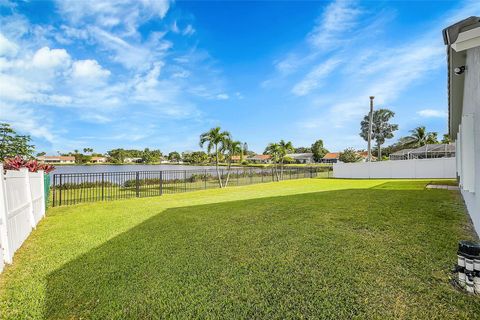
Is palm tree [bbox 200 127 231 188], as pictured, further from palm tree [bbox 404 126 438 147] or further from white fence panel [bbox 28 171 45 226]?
palm tree [bbox 404 126 438 147]

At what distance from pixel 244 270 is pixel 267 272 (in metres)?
0.28

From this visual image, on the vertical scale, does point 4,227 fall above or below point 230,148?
below

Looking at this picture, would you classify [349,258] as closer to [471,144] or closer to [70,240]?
[471,144]

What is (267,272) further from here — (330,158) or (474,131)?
(330,158)

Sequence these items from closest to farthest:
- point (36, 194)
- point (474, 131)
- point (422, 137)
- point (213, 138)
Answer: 1. point (474, 131)
2. point (36, 194)
3. point (213, 138)
4. point (422, 137)

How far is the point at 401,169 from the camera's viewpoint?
1831 cm

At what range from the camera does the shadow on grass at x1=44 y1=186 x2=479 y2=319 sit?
6.98 feet

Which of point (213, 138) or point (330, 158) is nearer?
point (213, 138)

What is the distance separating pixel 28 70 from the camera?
9141 millimetres

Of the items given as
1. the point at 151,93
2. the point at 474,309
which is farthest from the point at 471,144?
the point at 151,93

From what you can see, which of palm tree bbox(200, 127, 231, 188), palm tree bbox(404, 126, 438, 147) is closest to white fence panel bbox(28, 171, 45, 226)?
palm tree bbox(200, 127, 231, 188)

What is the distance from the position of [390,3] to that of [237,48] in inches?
314

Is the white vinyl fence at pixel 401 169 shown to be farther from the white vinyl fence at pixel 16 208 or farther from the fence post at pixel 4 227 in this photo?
the fence post at pixel 4 227

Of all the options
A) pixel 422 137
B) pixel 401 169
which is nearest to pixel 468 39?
pixel 401 169
